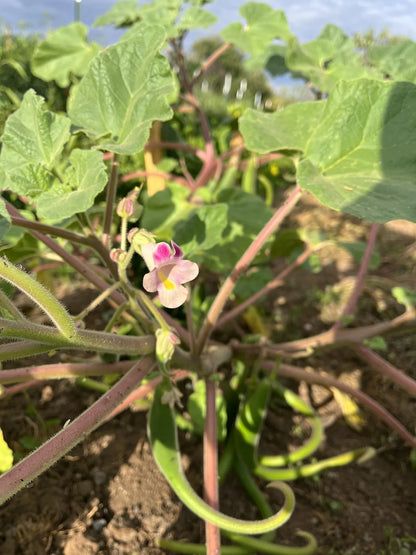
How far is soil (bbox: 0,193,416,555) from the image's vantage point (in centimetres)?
98

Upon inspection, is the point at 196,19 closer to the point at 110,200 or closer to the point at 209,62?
the point at 209,62

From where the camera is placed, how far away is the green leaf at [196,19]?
161 centimetres

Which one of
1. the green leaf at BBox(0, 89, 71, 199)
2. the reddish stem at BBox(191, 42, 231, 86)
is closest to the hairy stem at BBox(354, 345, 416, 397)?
the green leaf at BBox(0, 89, 71, 199)

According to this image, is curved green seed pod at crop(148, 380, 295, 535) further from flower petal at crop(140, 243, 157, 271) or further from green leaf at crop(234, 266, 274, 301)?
green leaf at crop(234, 266, 274, 301)

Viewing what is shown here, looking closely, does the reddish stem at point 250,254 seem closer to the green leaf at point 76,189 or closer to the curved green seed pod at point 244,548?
the green leaf at point 76,189

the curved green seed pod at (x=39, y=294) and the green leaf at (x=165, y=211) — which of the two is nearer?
the curved green seed pod at (x=39, y=294)

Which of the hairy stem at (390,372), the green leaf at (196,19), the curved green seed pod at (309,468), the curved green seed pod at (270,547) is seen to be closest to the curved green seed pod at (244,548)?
the curved green seed pod at (270,547)

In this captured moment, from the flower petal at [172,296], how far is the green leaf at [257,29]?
4.20 feet

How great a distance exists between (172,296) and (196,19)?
1348 millimetres

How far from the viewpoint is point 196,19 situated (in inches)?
63.9

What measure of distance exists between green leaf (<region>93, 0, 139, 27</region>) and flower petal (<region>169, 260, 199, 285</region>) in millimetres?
1423

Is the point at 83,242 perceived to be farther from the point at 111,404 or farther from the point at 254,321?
the point at 254,321

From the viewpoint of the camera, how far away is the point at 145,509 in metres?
1.04

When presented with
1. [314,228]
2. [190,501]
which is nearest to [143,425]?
[190,501]
